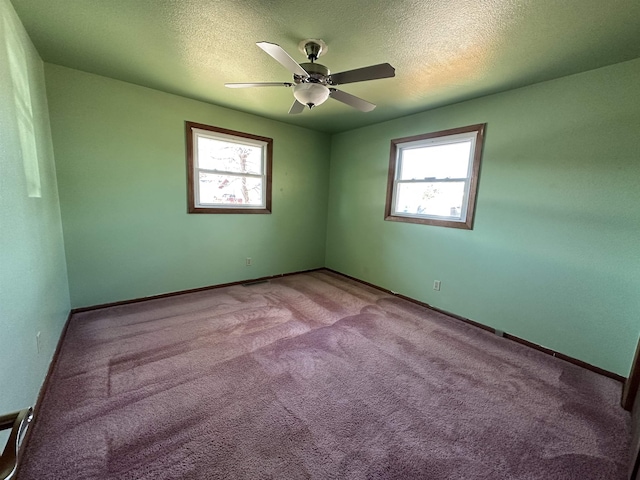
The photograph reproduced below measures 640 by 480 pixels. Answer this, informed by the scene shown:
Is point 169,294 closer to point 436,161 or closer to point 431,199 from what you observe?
point 431,199

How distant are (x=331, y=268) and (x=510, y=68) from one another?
3.66 metres

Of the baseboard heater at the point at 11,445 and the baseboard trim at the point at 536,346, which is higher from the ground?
the baseboard heater at the point at 11,445

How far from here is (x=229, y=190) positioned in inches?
149

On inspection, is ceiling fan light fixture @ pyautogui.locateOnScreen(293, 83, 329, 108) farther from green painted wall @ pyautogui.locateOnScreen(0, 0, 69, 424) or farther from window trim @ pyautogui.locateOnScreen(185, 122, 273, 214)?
window trim @ pyautogui.locateOnScreen(185, 122, 273, 214)

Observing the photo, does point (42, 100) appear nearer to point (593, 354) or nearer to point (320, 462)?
point (320, 462)

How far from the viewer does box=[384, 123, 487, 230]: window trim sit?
9.43 feet

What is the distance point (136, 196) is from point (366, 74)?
9.21ft

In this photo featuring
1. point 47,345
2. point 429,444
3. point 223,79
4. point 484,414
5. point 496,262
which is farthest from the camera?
point 496,262

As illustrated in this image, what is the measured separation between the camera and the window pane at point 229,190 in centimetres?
Answer: 356

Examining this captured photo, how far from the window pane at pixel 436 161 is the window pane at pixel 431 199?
0.12m

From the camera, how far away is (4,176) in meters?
1.41

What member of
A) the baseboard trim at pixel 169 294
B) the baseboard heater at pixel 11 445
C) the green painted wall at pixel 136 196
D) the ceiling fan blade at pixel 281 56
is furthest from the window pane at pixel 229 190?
the baseboard heater at pixel 11 445

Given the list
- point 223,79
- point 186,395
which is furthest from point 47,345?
point 223,79

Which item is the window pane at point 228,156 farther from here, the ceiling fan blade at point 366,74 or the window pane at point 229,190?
the ceiling fan blade at point 366,74
